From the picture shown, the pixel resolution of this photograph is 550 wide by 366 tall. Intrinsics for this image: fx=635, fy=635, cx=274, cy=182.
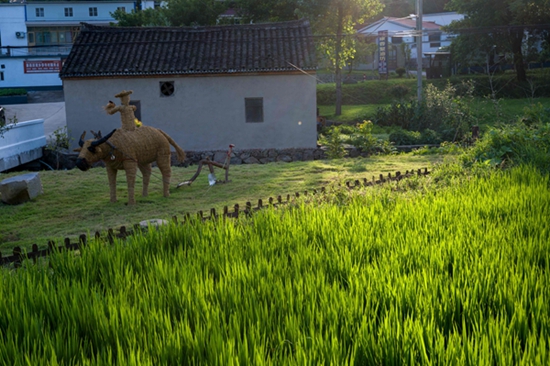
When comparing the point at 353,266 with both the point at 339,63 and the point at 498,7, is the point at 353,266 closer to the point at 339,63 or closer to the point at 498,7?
the point at 339,63

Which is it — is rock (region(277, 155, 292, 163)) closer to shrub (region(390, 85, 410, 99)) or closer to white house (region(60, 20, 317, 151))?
white house (region(60, 20, 317, 151))

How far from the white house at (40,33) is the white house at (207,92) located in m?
27.6

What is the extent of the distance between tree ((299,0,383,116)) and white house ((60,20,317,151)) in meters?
10.7

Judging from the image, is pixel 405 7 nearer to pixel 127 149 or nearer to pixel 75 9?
pixel 75 9

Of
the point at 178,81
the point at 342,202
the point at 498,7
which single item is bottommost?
the point at 342,202

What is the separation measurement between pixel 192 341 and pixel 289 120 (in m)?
17.9

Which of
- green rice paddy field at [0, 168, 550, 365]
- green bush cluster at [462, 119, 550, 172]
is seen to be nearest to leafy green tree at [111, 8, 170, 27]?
green bush cluster at [462, 119, 550, 172]

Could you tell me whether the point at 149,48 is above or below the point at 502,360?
above

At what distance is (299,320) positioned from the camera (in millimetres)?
3824

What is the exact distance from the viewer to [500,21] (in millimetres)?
35438

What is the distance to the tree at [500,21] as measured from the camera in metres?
34.0

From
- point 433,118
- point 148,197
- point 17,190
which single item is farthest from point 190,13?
point 17,190

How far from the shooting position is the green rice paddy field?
3451 millimetres

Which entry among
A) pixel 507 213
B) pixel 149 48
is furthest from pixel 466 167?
pixel 149 48
